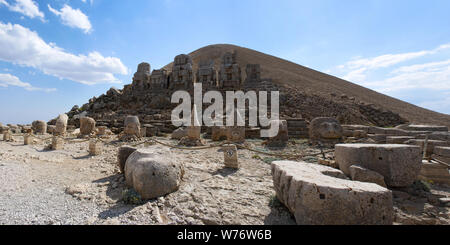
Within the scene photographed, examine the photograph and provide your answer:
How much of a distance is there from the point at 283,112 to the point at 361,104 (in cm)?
965

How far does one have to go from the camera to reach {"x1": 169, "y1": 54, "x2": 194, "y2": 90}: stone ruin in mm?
23172

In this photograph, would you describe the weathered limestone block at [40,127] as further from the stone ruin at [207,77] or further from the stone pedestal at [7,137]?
the stone ruin at [207,77]

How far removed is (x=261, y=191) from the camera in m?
3.72

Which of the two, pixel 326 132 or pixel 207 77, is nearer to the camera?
pixel 326 132

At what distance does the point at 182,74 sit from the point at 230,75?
227 inches

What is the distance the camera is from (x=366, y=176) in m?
3.39

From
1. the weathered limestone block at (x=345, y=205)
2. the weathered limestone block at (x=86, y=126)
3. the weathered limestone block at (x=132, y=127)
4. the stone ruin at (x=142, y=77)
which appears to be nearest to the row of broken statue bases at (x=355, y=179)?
the weathered limestone block at (x=345, y=205)

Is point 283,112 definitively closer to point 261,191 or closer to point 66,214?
point 261,191

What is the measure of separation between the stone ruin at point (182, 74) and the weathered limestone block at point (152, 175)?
19907 millimetres

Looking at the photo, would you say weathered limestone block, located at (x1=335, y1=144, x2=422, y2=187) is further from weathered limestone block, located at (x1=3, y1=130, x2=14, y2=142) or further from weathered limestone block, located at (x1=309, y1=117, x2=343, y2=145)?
weathered limestone block, located at (x1=3, y1=130, x2=14, y2=142)

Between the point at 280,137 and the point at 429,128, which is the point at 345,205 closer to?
the point at 280,137

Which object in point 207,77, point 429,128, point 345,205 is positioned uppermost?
point 207,77

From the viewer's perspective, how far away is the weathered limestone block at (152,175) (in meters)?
3.33

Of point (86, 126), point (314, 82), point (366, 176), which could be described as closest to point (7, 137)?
point (86, 126)
